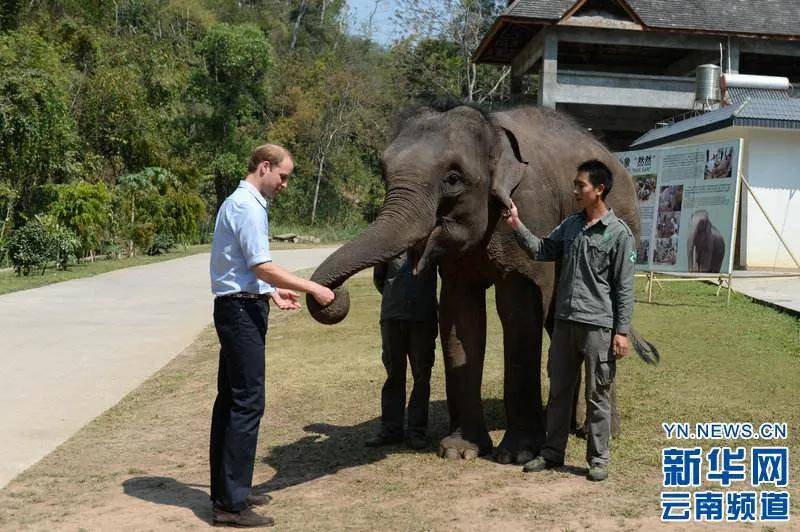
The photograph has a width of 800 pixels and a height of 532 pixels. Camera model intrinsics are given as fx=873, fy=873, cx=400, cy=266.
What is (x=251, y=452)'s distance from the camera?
481 cm

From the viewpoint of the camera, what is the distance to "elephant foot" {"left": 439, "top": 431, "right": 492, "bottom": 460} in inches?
231

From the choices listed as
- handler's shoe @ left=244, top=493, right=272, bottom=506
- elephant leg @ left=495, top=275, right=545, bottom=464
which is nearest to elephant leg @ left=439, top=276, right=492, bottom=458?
elephant leg @ left=495, top=275, right=545, bottom=464

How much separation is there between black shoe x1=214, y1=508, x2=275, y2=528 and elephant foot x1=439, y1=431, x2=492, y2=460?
157cm

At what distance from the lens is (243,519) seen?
4.62m

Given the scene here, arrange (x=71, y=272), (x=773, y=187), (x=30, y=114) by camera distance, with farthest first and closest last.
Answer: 1. (x=30, y=114)
2. (x=71, y=272)
3. (x=773, y=187)

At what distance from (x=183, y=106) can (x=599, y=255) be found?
3885 centimetres

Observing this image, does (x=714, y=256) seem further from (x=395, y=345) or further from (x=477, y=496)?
(x=477, y=496)

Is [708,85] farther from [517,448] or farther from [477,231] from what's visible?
→ [477,231]

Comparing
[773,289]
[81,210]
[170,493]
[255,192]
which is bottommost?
[170,493]

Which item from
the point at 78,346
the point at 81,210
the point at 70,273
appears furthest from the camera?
the point at 81,210

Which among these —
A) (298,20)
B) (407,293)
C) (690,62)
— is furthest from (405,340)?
Answer: (298,20)

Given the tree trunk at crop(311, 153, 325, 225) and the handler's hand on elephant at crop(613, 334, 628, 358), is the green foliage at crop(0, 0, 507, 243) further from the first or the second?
the handler's hand on elephant at crop(613, 334, 628, 358)

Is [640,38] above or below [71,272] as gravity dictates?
above

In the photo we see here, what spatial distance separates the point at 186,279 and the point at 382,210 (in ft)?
51.4
